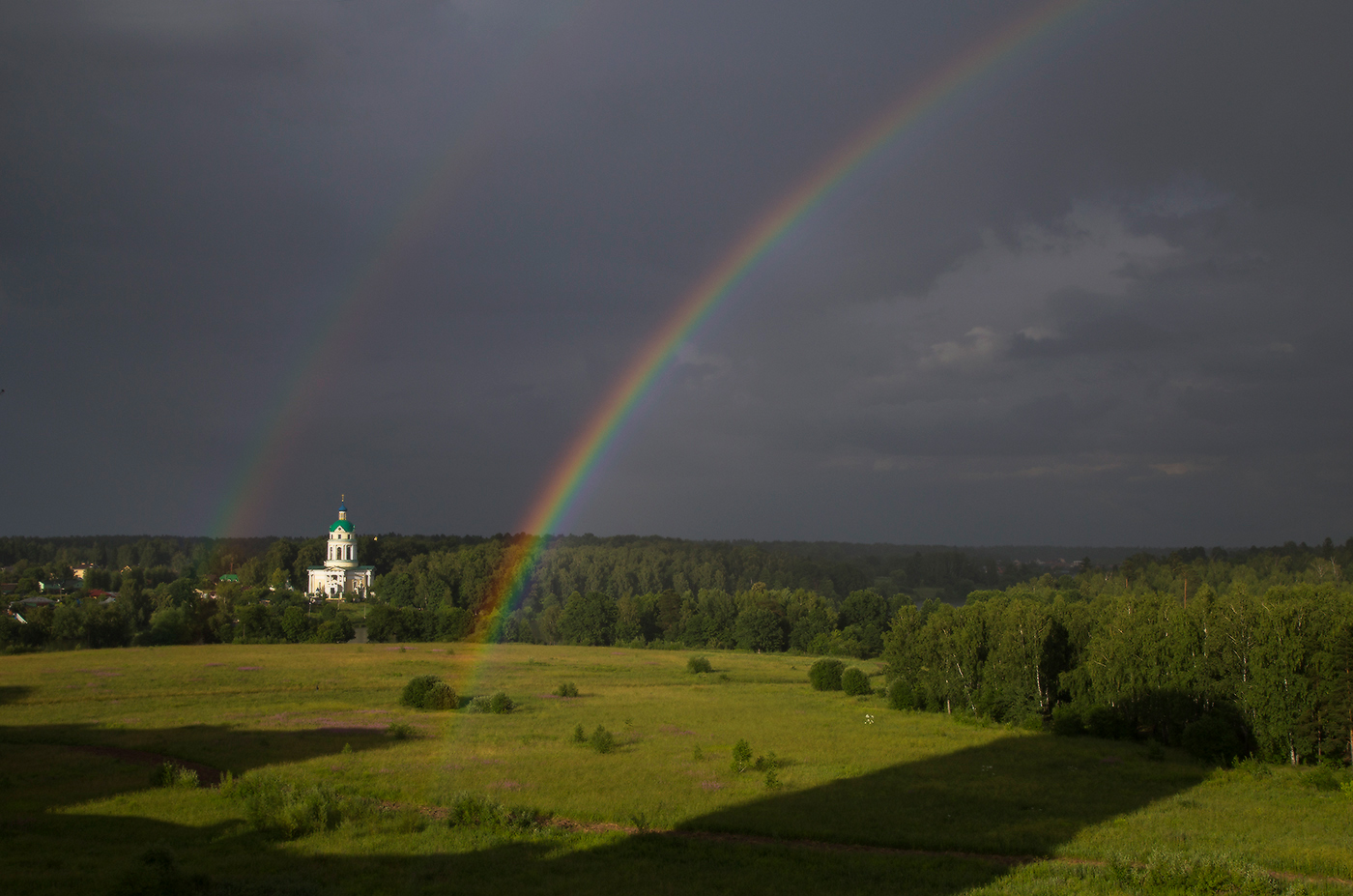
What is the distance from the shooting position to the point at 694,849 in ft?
69.0

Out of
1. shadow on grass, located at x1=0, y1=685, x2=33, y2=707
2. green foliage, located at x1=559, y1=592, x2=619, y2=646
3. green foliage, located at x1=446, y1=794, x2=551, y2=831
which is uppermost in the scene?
green foliage, located at x1=446, y1=794, x2=551, y2=831

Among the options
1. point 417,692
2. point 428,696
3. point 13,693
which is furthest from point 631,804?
point 13,693

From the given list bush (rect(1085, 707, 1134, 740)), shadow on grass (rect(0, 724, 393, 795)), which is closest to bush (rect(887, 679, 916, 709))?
bush (rect(1085, 707, 1134, 740))

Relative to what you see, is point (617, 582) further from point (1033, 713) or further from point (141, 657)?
point (1033, 713)

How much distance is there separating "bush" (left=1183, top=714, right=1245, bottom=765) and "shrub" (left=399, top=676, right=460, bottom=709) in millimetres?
37743

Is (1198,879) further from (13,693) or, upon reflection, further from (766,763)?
(13,693)

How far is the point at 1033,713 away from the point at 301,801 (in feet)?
131

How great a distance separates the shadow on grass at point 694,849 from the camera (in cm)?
1772

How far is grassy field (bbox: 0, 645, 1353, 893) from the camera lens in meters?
18.1

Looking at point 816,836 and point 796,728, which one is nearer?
point 816,836

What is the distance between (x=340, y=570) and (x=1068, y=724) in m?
132

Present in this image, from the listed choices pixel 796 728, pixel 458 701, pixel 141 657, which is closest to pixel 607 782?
pixel 796 728

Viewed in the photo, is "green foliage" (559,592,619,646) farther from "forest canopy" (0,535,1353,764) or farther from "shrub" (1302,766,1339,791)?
"shrub" (1302,766,1339,791)

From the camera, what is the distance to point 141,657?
230ft
